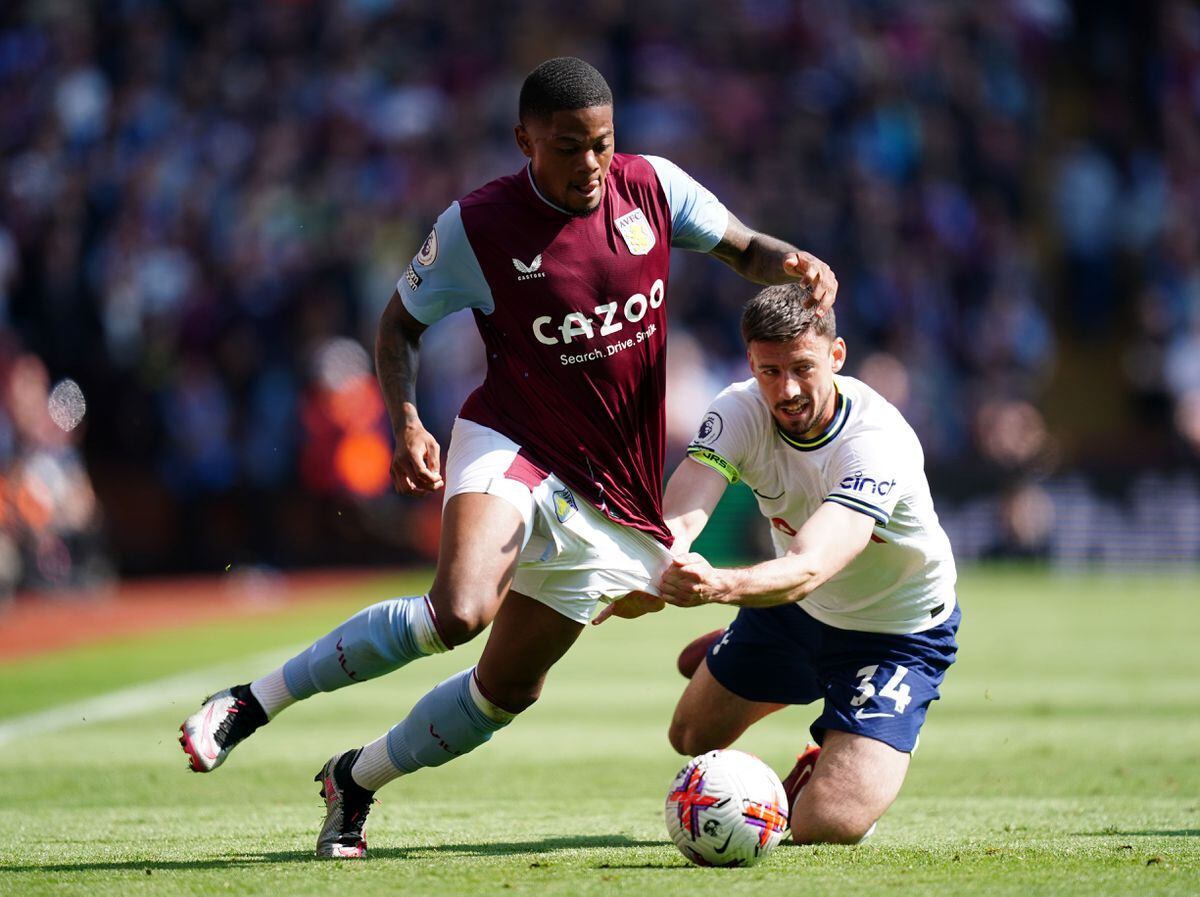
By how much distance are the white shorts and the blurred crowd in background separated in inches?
471

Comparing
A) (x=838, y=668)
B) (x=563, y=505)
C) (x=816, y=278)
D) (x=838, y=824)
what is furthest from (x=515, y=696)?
(x=816, y=278)

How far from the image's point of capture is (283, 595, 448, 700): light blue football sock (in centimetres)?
565

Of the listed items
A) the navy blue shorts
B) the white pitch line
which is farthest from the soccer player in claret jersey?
the white pitch line

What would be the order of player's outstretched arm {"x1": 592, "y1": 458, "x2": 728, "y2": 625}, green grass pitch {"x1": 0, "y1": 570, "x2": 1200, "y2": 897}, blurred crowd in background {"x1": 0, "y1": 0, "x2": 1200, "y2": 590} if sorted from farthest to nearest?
1. blurred crowd in background {"x1": 0, "y1": 0, "x2": 1200, "y2": 590}
2. player's outstretched arm {"x1": 592, "y1": 458, "x2": 728, "y2": 625}
3. green grass pitch {"x1": 0, "y1": 570, "x2": 1200, "y2": 897}

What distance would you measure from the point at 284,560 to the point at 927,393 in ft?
25.2

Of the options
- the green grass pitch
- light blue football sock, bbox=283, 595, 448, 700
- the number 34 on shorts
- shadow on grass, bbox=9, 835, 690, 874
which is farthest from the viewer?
the number 34 on shorts

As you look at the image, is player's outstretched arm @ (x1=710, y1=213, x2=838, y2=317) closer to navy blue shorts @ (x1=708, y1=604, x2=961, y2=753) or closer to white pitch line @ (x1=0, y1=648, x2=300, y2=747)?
navy blue shorts @ (x1=708, y1=604, x2=961, y2=753)

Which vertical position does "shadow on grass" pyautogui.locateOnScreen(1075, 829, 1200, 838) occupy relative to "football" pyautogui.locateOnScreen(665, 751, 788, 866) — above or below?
below

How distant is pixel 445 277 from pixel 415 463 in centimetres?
76

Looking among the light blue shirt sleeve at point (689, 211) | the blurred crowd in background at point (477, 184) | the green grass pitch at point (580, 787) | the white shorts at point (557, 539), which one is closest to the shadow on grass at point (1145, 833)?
the green grass pitch at point (580, 787)

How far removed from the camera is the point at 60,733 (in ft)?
31.7

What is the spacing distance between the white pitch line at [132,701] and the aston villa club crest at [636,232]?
16.6ft

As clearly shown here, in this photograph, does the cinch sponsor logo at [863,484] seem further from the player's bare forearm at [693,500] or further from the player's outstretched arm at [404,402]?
the player's outstretched arm at [404,402]

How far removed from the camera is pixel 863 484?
19.5ft
